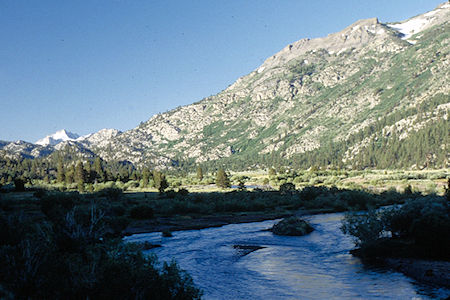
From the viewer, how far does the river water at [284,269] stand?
90.9 feet

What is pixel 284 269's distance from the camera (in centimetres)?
3512

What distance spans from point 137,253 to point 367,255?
2790 centimetres

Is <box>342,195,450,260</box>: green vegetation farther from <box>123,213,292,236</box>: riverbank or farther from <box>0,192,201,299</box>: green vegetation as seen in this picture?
<box>123,213,292,236</box>: riverbank

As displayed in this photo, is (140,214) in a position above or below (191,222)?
above

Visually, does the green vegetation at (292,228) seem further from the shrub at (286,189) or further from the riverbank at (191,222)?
the shrub at (286,189)

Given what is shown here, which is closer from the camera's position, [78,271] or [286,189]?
[78,271]

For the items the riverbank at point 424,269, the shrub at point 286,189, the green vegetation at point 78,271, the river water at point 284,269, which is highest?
the green vegetation at point 78,271

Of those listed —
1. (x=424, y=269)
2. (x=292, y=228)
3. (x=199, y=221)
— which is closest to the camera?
(x=424, y=269)

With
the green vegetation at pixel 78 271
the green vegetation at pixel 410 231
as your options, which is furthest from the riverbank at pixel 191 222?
the green vegetation at pixel 78 271

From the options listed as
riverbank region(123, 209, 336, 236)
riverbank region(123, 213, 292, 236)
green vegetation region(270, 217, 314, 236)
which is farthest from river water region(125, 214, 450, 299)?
riverbank region(123, 209, 336, 236)

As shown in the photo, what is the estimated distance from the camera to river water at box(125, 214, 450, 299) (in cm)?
2770

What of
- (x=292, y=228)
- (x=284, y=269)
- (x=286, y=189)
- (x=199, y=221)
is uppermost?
(x=286, y=189)

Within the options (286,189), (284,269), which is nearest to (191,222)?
(284,269)

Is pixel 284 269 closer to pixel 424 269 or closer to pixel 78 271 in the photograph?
pixel 424 269
